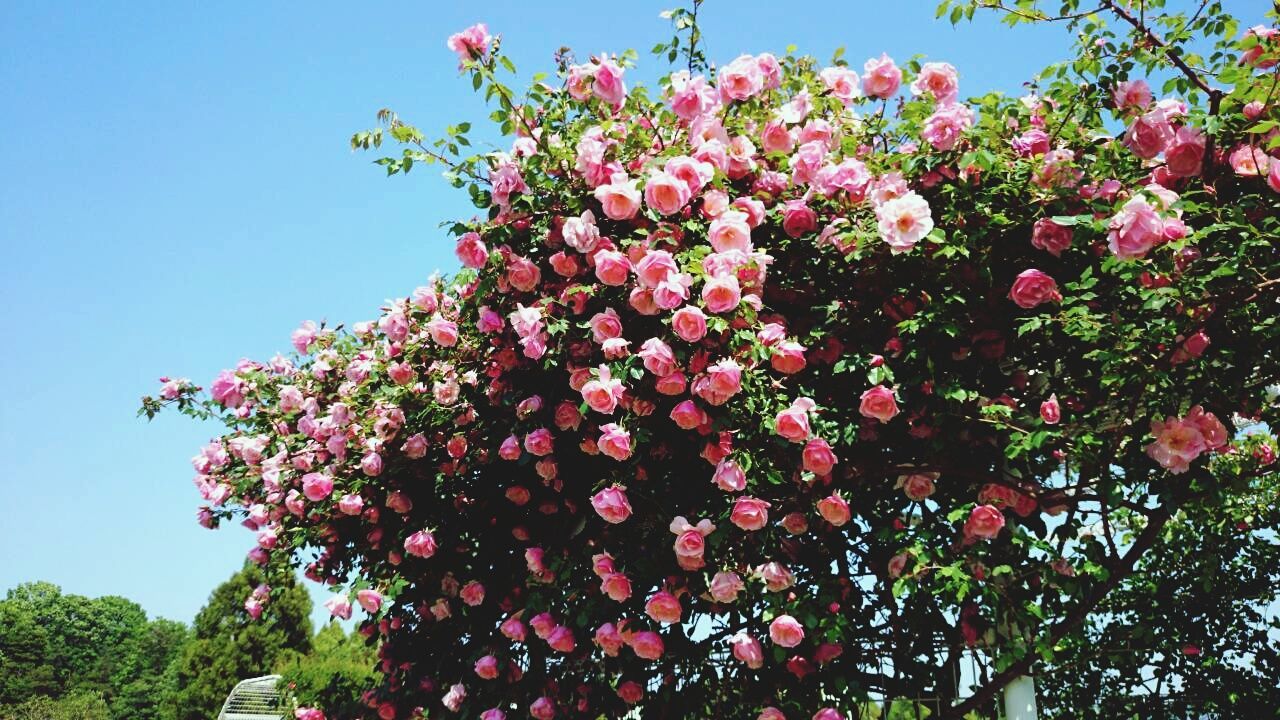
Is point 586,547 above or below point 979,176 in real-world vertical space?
below

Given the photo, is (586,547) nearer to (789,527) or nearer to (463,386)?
(789,527)

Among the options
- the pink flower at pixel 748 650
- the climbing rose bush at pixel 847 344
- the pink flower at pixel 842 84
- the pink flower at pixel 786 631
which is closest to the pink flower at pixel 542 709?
the climbing rose bush at pixel 847 344

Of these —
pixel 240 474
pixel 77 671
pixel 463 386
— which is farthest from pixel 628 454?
pixel 77 671

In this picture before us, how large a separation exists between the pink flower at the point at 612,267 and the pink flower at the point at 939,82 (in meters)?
1.17

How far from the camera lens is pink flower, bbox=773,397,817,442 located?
9.36 feet

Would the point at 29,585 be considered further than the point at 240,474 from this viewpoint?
Yes

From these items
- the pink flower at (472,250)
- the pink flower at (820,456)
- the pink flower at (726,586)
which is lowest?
the pink flower at (726,586)

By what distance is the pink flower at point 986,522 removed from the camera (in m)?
2.99

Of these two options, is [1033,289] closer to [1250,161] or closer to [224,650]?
[1250,161]

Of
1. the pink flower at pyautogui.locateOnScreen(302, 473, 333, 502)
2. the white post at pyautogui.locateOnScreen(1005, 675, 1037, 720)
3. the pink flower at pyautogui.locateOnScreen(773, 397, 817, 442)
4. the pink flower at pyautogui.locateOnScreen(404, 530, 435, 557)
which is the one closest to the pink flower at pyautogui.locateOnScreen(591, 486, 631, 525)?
the pink flower at pyautogui.locateOnScreen(773, 397, 817, 442)

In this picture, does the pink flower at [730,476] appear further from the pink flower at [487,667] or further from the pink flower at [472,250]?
the pink flower at [487,667]

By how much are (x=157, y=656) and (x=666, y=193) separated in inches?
2085

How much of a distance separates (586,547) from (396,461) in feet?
4.22

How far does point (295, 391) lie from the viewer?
197 inches
